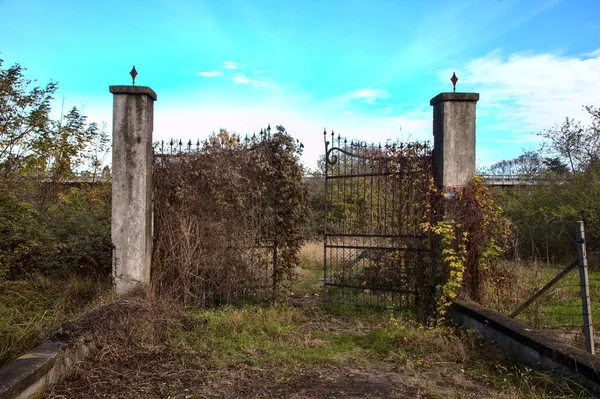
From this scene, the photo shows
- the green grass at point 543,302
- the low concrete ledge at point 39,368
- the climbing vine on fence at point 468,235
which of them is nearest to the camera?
the low concrete ledge at point 39,368

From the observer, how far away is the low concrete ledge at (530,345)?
3.96 m

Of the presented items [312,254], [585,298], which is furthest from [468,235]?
[312,254]

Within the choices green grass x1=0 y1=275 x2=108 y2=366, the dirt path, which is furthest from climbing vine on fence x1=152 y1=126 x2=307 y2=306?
green grass x1=0 y1=275 x2=108 y2=366

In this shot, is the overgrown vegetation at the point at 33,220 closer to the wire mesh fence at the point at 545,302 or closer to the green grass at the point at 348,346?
the green grass at the point at 348,346

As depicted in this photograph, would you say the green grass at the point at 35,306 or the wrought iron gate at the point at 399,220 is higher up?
the wrought iron gate at the point at 399,220

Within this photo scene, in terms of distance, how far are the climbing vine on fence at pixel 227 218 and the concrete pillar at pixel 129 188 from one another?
0.35 m

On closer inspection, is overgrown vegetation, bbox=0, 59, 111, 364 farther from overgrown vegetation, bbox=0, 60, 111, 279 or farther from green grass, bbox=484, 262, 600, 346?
green grass, bbox=484, 262, 600, 346

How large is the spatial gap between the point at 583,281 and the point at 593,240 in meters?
9.02

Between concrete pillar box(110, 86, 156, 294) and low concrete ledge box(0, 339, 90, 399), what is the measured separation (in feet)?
7.16

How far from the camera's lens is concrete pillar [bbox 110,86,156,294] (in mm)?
6984

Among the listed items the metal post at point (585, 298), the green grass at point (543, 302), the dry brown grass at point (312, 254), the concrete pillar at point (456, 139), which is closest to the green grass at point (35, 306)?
the concrete pillar at point (456, 139)

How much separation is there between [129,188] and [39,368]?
3.53 meters

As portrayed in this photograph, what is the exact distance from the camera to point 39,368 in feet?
13.0

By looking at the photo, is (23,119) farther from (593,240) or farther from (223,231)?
(593,240)
